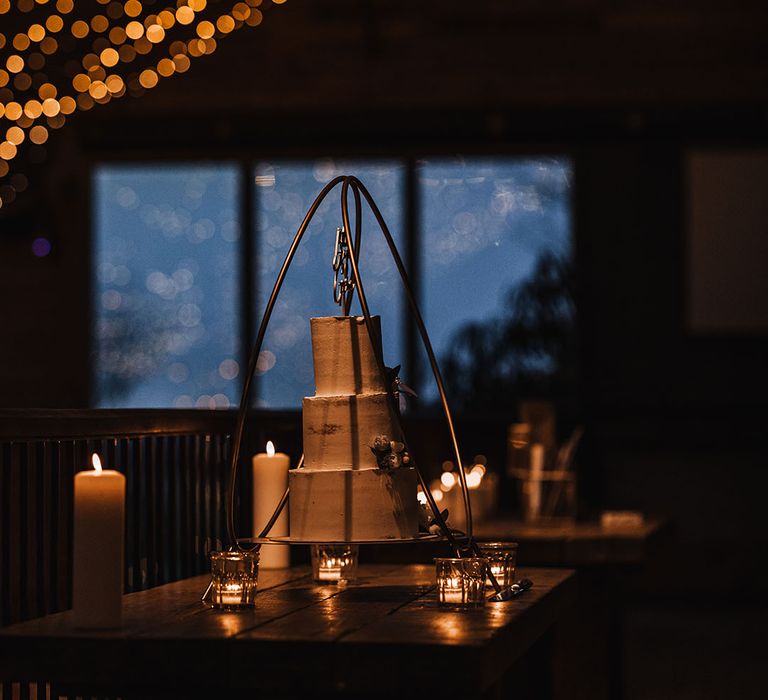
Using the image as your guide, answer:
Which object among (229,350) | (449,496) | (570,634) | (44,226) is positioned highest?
(44,226)

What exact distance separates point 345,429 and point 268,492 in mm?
443

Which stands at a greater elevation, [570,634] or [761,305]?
[761,305]

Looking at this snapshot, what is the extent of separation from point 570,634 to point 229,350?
171 inches

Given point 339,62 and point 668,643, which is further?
point 339,62

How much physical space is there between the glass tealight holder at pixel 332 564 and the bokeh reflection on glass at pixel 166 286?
5.33 metres

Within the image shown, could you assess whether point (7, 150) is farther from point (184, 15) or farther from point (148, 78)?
point (184, 15)

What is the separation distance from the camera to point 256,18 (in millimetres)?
6770

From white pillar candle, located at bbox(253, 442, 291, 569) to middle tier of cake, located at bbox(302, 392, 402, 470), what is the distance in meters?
0.38

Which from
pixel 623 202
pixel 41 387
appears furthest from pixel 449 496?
pixel 41 387

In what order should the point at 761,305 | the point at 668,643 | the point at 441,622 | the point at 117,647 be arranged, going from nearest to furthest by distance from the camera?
the point at 117,647, the point at 441,622, the point at 668,643, the point at 761,305

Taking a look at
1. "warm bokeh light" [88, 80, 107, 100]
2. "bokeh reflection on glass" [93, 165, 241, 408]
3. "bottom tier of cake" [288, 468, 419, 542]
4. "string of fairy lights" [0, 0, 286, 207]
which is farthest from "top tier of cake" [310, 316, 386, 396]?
"bokeh reflection on glass" [93, 165, 241, 408]

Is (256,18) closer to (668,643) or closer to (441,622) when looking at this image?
(668,643)

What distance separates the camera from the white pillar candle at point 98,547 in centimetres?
165

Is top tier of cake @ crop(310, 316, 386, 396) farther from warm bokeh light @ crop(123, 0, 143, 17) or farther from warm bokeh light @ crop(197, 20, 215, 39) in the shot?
warm bokeh light @ crop(123, 0, 143, 17)
